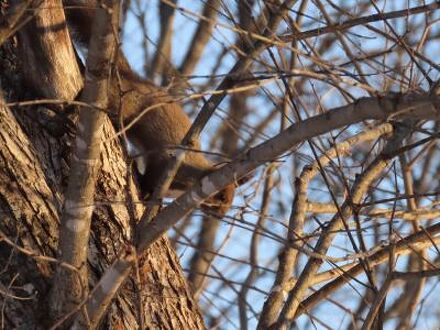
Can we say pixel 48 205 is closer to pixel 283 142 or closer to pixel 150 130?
pixel 283 142

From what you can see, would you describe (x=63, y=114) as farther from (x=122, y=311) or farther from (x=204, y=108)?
(x=122, y=311)

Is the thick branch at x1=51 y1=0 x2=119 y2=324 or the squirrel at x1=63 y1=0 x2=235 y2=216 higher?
the squirrel at x1=63 y1=0 x2=235 y2=216

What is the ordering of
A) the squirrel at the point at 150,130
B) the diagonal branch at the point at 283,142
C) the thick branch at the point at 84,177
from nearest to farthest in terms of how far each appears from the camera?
1. the diagonal branch at the point at 283,142
2. the thick branch at the point at 84,177
3. the squirrel at the point at 150,130

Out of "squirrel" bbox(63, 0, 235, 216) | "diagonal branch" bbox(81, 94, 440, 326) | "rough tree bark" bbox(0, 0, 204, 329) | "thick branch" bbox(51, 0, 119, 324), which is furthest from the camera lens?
"squirrel" bbox(63, 0, 235, 216)

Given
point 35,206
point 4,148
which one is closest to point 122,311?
point 35,206

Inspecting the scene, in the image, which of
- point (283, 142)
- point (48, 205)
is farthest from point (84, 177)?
point (283, 142)

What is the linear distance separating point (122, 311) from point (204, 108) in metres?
0.72

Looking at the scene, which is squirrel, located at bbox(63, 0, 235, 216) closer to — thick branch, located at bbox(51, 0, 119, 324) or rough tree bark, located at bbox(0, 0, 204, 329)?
rough tree bark, located at bbox(0, 0, 204, 329)

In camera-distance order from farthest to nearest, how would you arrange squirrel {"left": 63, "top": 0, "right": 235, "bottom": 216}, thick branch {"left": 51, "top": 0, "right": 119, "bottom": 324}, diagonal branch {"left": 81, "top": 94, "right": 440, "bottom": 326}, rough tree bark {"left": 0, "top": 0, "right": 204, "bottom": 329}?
1. squirrel {"left": 63, "top": 0, "right": 235, "bottom": 216}
2. rough tree bark {"left": 0, "top": 0, "right": 204, "bottom": 329}
3. thick branch {"left": 51, "top": 0, "right": 119, "bottom": 324}
4. diagonal branch {"left": 81, "top": 94, "right": 440, "bottom": 326}

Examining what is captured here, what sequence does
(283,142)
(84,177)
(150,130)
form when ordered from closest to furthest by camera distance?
(283,142) < (84,177) < (150,130)

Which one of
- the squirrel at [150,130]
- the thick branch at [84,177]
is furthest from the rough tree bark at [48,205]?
the squirrel at [150,130]

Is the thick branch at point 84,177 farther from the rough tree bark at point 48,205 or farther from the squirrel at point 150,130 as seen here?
the squirrel at point 150,130

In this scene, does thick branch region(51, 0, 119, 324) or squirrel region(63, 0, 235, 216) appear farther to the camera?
squirrel region(63, 0, 235, 216)

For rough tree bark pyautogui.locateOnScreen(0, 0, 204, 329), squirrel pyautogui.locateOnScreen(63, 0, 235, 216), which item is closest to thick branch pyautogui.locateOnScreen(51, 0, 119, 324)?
rough tree bark pyautogui.locateOnScreen(0, 0, 204, 329)
